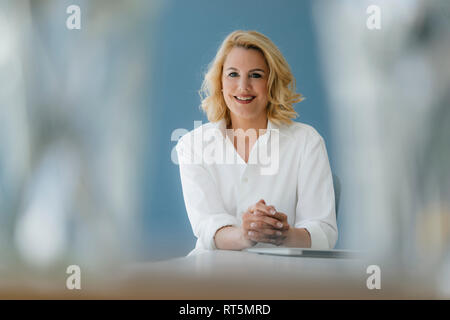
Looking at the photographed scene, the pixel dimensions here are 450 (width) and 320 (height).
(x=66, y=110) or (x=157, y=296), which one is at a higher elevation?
(x=66, y=110)

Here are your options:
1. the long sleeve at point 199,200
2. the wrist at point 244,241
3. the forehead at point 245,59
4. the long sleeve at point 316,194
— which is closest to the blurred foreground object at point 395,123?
the long sleeve at point 316,194

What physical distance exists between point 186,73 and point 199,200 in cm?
41

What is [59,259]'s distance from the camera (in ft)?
5.67

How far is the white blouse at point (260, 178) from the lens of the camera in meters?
1.75

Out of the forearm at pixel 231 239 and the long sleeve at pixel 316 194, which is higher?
the long sleeve at pixel 316 194

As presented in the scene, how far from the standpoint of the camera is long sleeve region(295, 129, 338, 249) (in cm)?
174

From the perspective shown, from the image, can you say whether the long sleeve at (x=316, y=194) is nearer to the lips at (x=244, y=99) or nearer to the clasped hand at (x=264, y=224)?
the clasped hand at (x=264, y=224)

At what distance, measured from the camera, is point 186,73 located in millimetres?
1744

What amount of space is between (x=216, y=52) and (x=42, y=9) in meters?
0.58

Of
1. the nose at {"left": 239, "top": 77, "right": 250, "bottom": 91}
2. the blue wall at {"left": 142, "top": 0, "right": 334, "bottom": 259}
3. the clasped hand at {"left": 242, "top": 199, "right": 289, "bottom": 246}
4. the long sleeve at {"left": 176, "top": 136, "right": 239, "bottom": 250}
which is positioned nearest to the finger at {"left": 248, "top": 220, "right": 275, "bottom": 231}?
the clasped hand at {"left": 242, "top": 199, "right": 289, "bottom": 246}

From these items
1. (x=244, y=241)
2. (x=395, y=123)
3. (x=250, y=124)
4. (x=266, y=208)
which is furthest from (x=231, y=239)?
(x=395, y=123)

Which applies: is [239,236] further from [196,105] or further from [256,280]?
[196,105]

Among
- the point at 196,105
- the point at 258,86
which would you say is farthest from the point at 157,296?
the point at 258,86

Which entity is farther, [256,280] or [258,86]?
[258,86]
